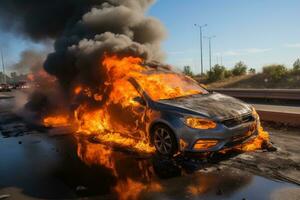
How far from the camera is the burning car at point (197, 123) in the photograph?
232 inches

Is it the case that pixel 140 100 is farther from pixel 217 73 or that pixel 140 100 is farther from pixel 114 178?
pixel 217 73

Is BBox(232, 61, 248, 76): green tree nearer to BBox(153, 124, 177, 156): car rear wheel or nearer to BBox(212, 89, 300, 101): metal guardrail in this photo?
BBox(212, 89, 300, 101): metal guardrail

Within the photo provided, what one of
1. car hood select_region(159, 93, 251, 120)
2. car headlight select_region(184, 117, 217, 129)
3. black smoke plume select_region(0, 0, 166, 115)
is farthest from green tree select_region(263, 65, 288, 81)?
car headlight select_region(184, 117, 217, 129)

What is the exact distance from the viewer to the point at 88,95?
9.30 metres

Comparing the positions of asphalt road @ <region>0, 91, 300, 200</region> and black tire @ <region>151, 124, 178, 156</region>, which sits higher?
black tire @ <region>151, 124, 178, 156</region>

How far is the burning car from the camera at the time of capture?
588 centimetres

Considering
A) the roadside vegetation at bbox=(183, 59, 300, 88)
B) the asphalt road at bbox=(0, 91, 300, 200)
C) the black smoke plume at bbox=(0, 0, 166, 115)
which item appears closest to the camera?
the asphalt road at bbox=(0, 91, 300, 200)

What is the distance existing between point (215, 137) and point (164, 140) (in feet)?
3.56

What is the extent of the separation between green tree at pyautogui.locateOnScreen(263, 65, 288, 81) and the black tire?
26.0m

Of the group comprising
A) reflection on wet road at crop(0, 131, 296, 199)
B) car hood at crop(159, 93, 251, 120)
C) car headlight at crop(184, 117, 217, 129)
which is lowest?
reflection on wet road at crop(0, 131, 296, 199)

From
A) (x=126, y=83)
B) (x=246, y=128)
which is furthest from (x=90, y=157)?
(x=246, y=128)

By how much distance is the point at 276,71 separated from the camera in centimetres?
3025

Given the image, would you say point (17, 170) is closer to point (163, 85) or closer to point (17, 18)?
point (163, 85)

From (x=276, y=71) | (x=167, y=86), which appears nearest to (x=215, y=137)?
(x=167, y=86)
